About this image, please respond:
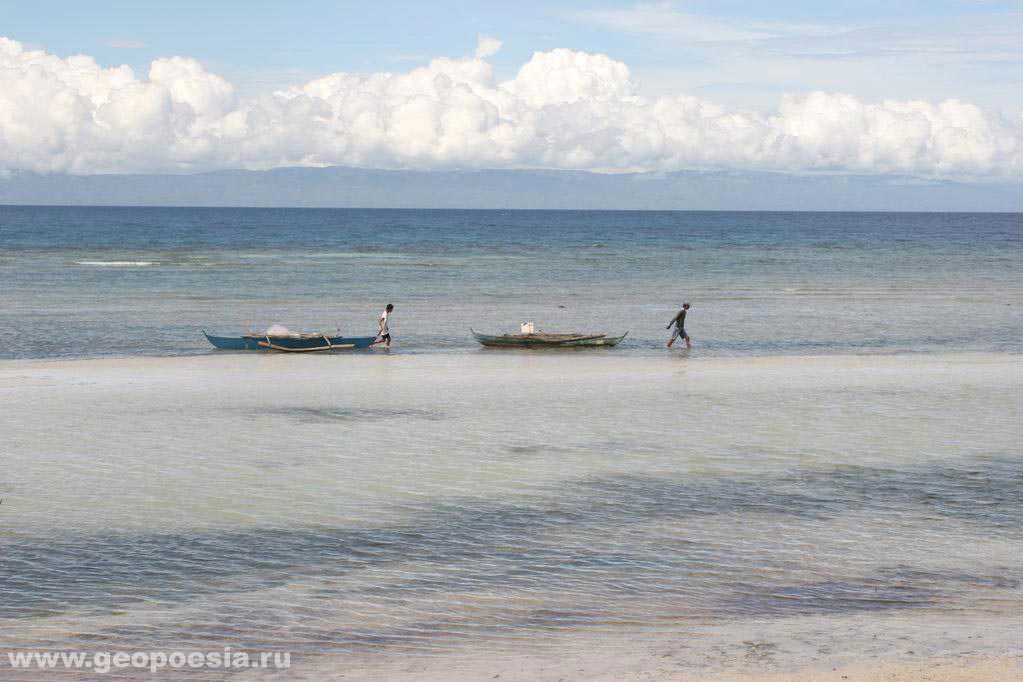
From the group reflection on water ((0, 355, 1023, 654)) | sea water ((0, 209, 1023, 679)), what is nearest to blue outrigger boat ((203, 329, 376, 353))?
sea water ((0, 209, 1023, 679))

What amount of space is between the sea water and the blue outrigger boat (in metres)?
0.79

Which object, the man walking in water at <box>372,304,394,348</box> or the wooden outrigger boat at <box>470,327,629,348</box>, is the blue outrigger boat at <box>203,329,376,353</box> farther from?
the wooden outrigger boat at <box>470,327,629,348</box>

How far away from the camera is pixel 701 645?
12.7 m

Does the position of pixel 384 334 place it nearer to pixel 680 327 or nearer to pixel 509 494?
pixel 680 327

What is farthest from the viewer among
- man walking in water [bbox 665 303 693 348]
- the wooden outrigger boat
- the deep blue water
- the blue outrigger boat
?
the deep blue water

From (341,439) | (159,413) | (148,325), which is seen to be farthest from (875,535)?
(148,325)

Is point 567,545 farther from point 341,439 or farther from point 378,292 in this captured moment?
point 378,292

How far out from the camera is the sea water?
13531 mm

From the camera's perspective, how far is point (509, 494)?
19688 millimetres

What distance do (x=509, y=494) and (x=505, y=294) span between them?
4780cm

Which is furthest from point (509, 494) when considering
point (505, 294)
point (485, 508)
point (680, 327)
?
point (505, 294)

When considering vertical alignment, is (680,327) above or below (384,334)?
above

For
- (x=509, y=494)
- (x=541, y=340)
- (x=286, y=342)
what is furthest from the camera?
(x=541, y=340)

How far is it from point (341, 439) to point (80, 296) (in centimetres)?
4241
